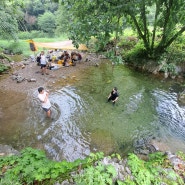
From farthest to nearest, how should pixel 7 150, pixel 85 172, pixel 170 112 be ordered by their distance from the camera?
pixel 170 112 < pixel 7 150 < pixel 85 172

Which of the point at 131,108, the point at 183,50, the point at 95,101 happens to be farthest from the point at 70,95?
the point at 183,50

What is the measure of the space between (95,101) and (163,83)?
5.01m

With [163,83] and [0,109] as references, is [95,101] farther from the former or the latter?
[163,83]

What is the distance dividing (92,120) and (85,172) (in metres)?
4.11

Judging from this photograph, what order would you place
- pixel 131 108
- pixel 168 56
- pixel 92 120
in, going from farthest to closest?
pixel 168 56, pixel 131 108, pixel 92 120

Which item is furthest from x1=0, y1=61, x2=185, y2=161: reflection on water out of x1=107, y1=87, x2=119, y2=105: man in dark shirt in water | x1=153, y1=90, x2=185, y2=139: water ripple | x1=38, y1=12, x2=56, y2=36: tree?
x1=38, y1=12, x2=56, y2=36: tree

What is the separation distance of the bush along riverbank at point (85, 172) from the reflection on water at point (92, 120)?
162 cm

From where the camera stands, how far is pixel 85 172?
3.12m

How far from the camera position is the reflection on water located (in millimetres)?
5918

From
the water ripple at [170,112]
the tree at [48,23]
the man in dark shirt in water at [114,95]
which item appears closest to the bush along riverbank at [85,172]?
the water ripple at [170,112]

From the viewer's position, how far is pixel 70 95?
9.26 meters

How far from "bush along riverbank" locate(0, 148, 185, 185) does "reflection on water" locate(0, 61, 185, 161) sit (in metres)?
1.62

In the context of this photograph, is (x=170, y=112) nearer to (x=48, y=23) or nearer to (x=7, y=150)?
(x=7, y=150)

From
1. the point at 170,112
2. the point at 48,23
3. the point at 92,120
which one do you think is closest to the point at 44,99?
the point at 92,120
